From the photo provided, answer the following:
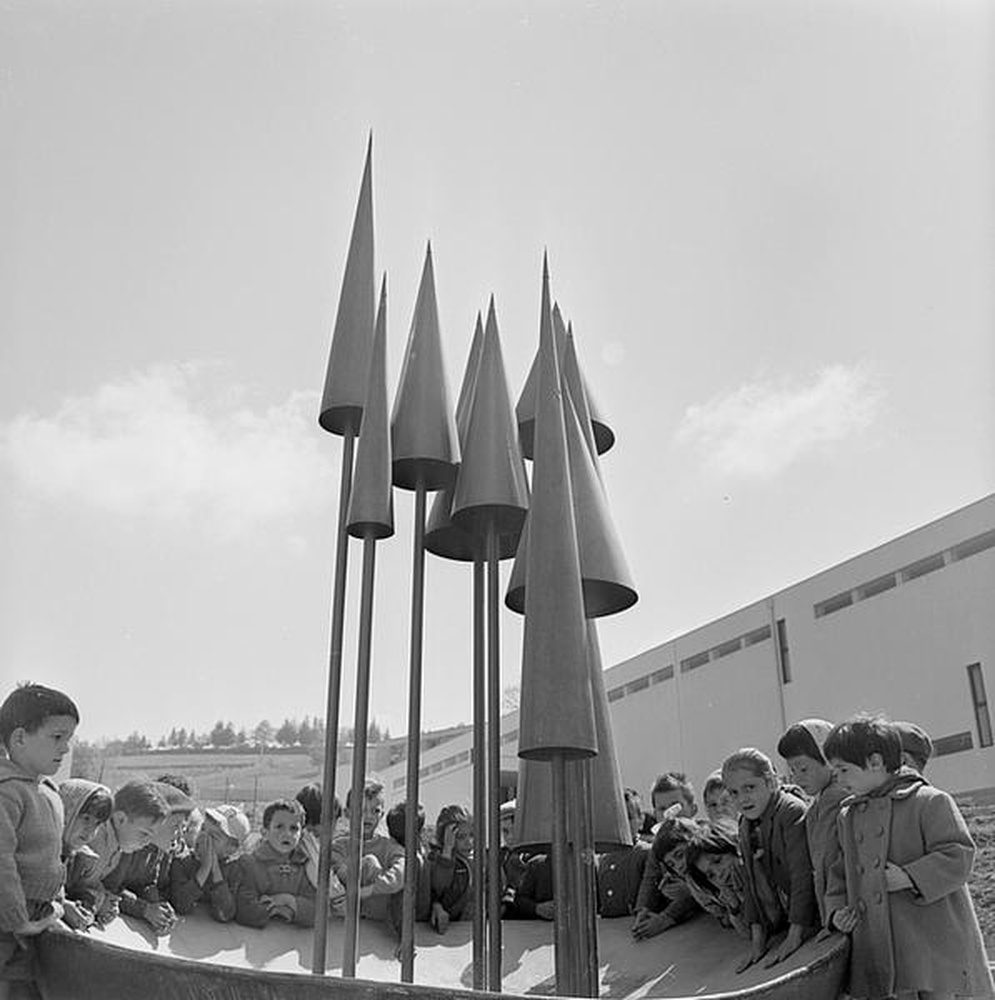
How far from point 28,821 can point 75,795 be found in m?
0.88

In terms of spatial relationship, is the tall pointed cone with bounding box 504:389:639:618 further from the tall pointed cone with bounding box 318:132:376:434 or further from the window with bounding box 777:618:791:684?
the window with bounding box 777:618:791:684

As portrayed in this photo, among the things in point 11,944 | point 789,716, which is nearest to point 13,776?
point 11,944

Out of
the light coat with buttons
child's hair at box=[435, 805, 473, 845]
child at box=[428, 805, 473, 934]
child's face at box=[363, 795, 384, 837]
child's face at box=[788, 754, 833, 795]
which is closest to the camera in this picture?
the light coat with buttons

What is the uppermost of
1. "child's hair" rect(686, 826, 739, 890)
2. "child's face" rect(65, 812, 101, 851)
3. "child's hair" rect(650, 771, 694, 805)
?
"child's hair" rect(650, 771, 694, 805)

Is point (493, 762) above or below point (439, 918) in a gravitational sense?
above

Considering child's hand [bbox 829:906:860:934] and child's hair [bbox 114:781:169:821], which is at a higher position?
child's hair [bbox 114:781:169:821]

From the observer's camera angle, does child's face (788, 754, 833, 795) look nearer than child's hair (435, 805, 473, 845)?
Yes

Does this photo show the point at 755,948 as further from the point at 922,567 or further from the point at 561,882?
the point at 922,567

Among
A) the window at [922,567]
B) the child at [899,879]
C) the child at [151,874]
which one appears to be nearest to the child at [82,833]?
the child at [151,874]

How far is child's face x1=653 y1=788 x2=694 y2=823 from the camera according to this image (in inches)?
275

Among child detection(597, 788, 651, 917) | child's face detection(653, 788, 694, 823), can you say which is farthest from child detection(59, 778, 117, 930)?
child's face detection(653, 788, 694, 823)

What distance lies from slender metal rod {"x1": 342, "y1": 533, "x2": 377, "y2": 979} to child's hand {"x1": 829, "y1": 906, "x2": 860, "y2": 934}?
1.89m

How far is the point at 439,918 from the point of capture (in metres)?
6.00

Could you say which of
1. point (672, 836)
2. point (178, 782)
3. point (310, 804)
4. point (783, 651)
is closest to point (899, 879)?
point (672, 836)
